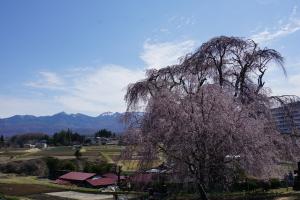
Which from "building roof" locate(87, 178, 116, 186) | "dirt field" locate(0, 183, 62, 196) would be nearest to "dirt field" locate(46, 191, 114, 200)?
"dirt field" locate(0, 183, 62, 196)

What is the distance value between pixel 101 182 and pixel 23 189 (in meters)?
8.52

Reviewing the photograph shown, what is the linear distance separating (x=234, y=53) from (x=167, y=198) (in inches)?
523

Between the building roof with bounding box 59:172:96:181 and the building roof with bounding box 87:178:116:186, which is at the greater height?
the building roof with bounding box 59:172:96:181

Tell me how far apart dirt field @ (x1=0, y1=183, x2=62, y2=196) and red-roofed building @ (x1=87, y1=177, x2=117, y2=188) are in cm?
446

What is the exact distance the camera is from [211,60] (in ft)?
123

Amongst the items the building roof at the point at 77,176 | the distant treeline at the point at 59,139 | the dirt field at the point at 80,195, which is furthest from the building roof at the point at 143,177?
the distant treeline at the point at 59,139

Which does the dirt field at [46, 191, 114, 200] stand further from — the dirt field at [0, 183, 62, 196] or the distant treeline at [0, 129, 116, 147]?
the distant treeline at [0, 129, 116, 147]

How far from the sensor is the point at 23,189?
47.7 m

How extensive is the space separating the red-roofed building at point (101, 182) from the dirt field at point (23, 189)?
14.6 feet

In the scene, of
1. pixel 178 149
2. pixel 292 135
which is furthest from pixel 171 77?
pixel 178 149

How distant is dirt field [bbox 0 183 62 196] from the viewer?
44.3 meters

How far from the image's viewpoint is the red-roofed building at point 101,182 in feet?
167

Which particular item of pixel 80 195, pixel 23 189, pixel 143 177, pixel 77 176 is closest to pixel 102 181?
pixel 77 176

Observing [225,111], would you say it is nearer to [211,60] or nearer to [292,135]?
[292,135]
